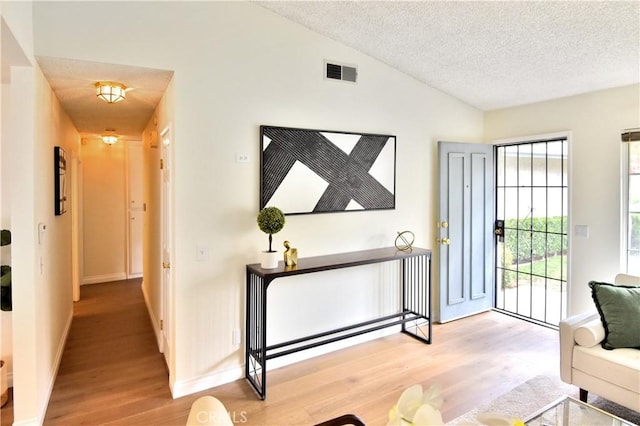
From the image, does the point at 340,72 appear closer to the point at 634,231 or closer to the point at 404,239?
the point at 404,239

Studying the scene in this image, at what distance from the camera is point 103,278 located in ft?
20.4

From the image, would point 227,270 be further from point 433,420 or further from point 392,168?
point 433,420

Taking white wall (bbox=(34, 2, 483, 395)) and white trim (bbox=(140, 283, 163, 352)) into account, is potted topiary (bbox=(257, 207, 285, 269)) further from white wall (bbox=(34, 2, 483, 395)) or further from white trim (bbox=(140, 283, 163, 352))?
white trim (bbox=(140, 283, 163, 352))

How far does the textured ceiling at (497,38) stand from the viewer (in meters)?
2.58

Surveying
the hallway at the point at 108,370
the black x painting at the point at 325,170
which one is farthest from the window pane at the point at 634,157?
the hallway at the point at 108,370

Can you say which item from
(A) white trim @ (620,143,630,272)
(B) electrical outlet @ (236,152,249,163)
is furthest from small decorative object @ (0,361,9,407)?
(A) white trim @ (620,143,630,272)

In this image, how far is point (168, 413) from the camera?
2.53 metres

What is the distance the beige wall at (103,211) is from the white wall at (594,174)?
630 cm

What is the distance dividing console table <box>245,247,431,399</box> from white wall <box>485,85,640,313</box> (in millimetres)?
1481

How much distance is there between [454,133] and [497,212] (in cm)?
114

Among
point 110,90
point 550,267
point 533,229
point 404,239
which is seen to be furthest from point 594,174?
point 110,90

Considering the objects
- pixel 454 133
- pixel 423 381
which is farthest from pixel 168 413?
pixel 454 133

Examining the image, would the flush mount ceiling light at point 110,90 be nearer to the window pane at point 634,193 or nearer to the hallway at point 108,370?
the hallway at point 108,370

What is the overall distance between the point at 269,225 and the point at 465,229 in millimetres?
2560
